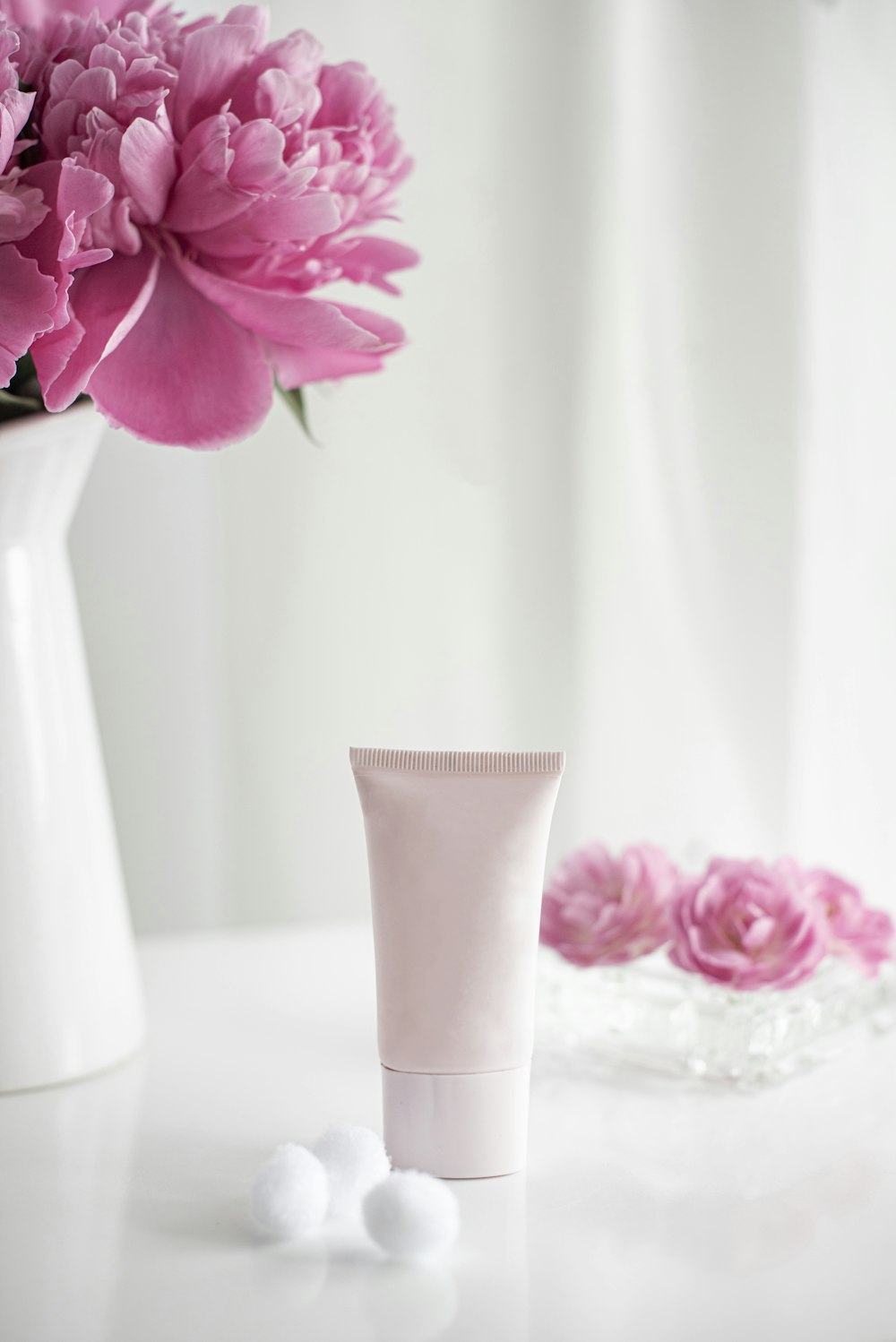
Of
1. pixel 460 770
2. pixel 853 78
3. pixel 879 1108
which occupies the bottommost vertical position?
pixel 879 1108

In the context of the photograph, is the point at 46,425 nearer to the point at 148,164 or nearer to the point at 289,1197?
the point at 148,164

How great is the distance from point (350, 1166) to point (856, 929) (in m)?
0.25

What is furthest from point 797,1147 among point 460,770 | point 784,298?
point 784,298

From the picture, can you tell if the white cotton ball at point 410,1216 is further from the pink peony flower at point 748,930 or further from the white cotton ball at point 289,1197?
the pink peony flower at point 748,930

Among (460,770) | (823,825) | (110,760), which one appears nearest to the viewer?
(460,770)

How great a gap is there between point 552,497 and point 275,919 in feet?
1.11

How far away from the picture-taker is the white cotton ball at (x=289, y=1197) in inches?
13.5

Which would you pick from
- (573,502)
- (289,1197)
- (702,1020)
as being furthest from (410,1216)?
(573,502)

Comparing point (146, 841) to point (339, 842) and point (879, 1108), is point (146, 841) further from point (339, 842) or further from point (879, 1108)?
point (879, 1108)

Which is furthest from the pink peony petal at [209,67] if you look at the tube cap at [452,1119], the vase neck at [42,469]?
the tube cap at [452,1119]

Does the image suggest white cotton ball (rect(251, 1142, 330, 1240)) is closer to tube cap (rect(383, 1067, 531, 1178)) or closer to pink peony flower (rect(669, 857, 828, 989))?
tube cap (rect(383, 1067, 531, 1178))

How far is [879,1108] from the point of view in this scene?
0.46 metres

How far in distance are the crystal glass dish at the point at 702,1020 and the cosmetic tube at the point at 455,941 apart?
0.13 metres

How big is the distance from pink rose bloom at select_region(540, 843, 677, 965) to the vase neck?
243mm
